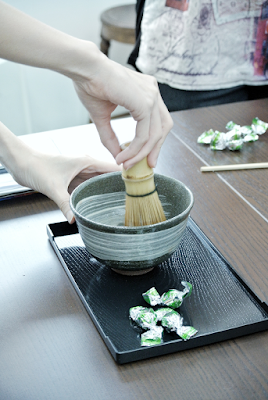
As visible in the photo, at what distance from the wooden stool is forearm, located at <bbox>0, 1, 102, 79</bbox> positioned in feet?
6.18

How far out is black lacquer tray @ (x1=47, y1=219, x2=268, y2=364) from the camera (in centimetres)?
54

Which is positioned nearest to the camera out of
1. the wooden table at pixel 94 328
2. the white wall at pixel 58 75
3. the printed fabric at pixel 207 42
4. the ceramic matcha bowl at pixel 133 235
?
the wooden table at pixel 94 328

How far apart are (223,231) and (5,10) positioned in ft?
1.55

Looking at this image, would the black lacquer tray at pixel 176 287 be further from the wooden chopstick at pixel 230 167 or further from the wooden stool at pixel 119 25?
the wooden stool at pixel 119 25

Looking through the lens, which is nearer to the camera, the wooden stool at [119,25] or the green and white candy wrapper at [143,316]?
the green and white candy wrapper at [143,316]

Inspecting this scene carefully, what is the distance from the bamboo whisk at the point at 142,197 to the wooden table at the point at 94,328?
0.13 m

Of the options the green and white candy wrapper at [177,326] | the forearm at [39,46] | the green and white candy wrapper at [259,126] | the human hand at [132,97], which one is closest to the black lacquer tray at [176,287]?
the green and white candy wrapper at [177,326]

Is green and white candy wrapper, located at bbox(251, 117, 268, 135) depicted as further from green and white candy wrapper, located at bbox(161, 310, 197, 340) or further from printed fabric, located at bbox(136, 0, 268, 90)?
green and white candy wrapper, located at bbox(161, 310, 197, 340)

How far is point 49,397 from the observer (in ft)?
1.58

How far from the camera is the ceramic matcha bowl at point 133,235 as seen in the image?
593mm

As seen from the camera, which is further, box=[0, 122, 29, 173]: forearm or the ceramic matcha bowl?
box=[0, 122, 29, 173]: forearm

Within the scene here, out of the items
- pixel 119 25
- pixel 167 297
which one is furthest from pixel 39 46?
pixel 119 25

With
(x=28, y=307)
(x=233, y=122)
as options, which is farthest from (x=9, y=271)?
(x=233, y=122)

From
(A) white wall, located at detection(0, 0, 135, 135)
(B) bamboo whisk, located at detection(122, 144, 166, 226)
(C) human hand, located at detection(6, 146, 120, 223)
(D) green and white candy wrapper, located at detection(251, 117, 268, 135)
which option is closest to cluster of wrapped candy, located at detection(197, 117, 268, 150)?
(D) green and white candy wrapper, located at detection(251, 117, 268, 135)
